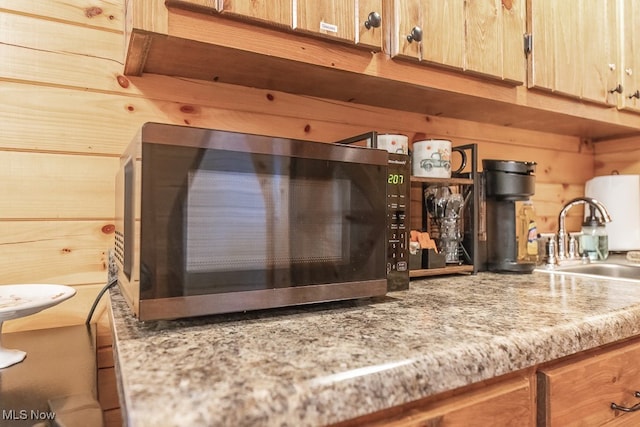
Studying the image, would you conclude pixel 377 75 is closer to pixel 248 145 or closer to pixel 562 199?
pixel 248 145

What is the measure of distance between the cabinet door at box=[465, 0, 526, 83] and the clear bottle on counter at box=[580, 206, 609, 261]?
79 centimetres

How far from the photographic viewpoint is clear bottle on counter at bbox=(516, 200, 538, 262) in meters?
1.36

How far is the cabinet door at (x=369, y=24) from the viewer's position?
2.94 feet

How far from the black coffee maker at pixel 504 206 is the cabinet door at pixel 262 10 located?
28.5 inches

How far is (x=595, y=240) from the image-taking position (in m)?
1.61

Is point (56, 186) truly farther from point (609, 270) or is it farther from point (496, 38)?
point (609, 270)

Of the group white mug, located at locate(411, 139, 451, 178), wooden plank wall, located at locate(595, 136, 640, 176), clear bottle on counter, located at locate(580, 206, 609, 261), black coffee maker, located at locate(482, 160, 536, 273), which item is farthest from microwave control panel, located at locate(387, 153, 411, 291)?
wooden plank wall, located at locate(595, 136, 640, 176)

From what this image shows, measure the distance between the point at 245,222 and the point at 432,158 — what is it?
0.62 meters

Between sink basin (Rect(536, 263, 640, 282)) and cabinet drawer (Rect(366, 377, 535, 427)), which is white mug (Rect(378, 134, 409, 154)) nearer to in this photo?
cabinet drawer (Rect(366, 377, 535, 427))

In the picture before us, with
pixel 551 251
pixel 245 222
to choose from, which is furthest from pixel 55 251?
pixel 551 251

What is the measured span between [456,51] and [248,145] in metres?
0.66

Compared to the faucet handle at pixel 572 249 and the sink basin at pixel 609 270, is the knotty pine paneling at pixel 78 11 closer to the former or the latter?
the sink basin at pixel 609 270

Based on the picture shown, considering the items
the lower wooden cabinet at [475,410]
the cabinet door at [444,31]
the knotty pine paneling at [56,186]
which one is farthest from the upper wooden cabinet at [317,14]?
the lower wooden cabinet at [475,410]

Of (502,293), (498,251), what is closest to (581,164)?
(498,251)
